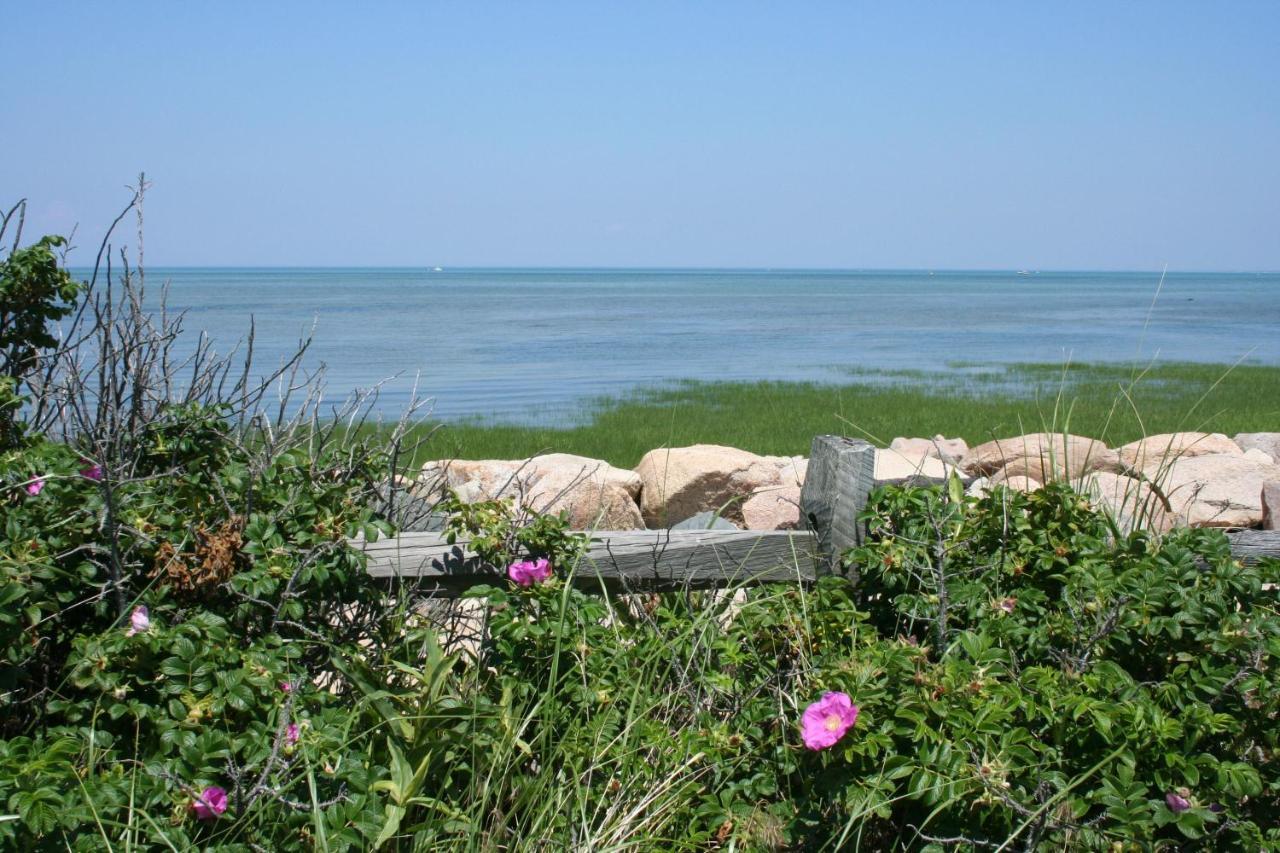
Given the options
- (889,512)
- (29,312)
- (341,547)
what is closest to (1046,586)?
(889,512)

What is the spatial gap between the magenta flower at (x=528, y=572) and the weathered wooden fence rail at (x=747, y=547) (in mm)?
205

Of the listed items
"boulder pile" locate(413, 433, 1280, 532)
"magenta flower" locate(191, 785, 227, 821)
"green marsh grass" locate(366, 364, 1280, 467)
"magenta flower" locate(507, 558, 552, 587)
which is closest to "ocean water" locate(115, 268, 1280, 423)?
"green marsh grass" locate(366, 364, 1280, 467)

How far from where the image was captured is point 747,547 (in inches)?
143

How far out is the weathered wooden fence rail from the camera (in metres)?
3.48

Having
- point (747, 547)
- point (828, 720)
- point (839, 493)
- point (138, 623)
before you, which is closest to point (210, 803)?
point (138, 623)

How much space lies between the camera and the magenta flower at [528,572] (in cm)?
321

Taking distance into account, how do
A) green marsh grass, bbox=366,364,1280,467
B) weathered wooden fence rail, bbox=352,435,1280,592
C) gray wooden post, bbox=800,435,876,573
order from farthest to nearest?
1. green marsh grass, bbox=366,364,1280,467
2. gray wooden post, bbox=800,435,876,573
3. weathered wooden fence rail, bbox=352,435,1280,592

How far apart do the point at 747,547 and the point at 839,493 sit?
1.22ft

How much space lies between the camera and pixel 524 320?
149 ft

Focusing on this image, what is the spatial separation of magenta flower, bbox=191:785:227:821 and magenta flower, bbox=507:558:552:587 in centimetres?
106

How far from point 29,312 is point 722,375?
2053 centimetres

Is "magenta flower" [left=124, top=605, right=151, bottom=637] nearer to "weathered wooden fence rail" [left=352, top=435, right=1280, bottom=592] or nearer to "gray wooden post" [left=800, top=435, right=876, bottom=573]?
"weathered wooden fence rail" [left=352, top=435, right=1280, bottom=592]

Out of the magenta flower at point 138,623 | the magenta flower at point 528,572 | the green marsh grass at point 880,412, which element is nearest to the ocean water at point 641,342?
the green marsh grass at point 880,412

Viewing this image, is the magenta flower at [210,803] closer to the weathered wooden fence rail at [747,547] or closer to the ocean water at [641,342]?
the weathered wooden fence rail at [747,547]
